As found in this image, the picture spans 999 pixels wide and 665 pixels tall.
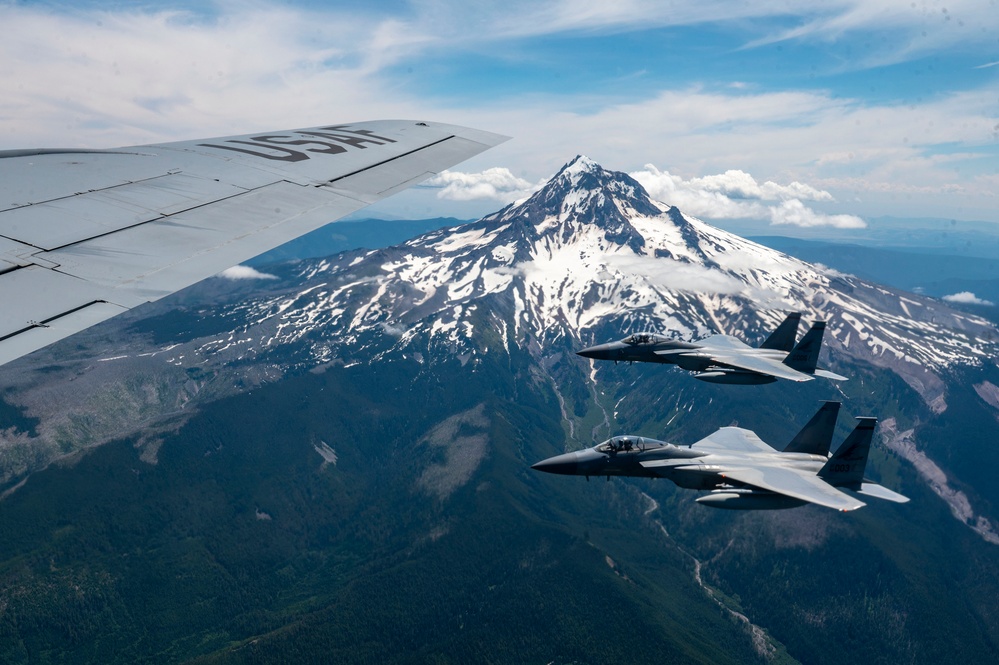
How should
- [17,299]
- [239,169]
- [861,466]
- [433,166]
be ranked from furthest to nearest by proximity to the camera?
[861,466] → [433,166] → [239,169] → [17,299]

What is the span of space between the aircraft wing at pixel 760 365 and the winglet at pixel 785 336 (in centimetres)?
184

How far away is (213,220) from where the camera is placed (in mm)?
13625

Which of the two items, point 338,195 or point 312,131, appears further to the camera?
point 312,131

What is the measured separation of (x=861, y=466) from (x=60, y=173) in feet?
120

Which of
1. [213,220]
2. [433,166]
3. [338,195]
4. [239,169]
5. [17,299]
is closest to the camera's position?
[17,299]

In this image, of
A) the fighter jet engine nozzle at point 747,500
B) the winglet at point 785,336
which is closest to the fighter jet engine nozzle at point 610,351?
the winglet at point 785,336

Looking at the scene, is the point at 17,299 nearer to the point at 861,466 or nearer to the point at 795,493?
the point at 795,493

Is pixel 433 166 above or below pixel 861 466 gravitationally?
above

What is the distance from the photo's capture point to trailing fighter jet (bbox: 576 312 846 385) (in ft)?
110

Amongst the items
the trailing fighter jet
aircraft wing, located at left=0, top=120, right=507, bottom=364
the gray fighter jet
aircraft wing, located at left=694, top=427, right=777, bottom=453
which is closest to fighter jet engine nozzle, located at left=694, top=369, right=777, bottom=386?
the trailing fighter jet

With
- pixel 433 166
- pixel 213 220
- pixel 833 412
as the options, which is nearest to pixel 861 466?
pixel 833 412

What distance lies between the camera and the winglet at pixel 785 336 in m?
37.1

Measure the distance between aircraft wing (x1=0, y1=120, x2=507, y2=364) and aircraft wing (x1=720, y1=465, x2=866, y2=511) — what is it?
71.0 ft

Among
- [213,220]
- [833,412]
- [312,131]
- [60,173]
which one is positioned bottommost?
[833,412]
